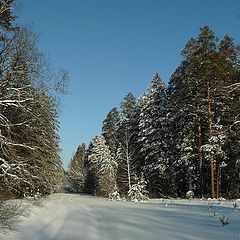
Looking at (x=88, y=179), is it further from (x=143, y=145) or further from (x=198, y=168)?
(x=198, y=168)

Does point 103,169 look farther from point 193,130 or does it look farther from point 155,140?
point 193,130

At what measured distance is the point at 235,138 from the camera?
119ft

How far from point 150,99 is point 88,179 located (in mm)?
42899

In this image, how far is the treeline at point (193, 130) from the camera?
116ft

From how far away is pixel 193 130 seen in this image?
3944 cm

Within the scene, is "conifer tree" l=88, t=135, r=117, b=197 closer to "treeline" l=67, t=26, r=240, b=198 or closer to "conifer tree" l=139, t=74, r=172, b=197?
"treeline" l=67, t=26, r=240, b=198

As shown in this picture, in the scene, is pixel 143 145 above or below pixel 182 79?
below

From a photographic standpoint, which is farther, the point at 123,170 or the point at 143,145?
the point at 123,170

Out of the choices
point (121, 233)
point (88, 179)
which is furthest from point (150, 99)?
point (88, 179)

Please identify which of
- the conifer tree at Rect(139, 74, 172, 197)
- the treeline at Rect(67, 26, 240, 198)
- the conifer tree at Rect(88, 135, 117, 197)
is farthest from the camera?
the conifer tree at Rect(88, 135, 117, 197)

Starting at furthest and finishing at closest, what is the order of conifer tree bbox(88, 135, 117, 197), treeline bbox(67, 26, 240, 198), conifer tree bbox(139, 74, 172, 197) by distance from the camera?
conifer tree bbox(88, 135, 117, 197) < conifer tree bbox(139, 74, 172, 197) < treeline bbox(67, 26, 240, 198)

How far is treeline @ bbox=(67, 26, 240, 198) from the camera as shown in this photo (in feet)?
116

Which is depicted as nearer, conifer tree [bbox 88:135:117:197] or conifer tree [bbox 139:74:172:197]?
conifer tree [bbox 139:74:172:197]

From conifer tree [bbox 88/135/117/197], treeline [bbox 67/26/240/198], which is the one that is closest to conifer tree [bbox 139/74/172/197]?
treeline [bbox 67/26/240/198]
